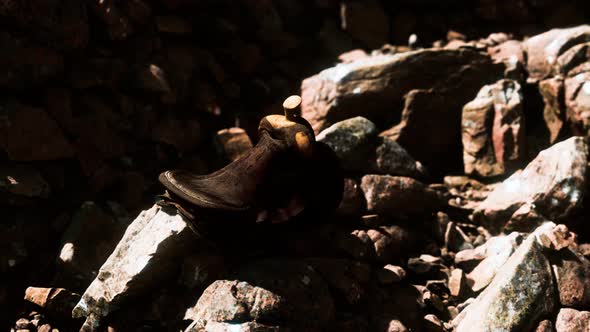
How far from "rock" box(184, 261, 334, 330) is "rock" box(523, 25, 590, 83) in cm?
371

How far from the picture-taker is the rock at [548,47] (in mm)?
6176

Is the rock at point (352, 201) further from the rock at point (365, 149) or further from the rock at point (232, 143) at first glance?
the rock at point (232, 143)

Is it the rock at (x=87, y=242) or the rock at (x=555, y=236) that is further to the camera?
the rock at (x=87, y=242)

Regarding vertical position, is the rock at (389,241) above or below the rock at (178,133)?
below

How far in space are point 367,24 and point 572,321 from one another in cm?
422

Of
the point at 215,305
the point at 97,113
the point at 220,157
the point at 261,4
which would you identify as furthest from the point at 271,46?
the point at 215,305

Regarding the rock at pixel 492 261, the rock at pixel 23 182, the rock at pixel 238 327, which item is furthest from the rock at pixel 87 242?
the rock at pixel 492 261

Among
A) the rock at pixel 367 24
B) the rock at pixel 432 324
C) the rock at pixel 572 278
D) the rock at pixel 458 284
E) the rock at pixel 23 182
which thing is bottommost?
the rock at pixel 432 324

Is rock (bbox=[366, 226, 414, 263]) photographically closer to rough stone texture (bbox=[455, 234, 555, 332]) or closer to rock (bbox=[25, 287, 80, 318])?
rough stone texture (bbox=[455, 234, 555, 332])

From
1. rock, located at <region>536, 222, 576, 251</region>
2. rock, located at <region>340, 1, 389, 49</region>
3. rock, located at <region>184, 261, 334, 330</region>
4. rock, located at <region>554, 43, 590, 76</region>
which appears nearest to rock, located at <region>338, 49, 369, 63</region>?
rock, located at <region>340, 1, 389, 49</region>

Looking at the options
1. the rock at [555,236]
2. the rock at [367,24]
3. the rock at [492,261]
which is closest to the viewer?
the rock at [555,236]

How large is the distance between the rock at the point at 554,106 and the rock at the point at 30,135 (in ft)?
14.9

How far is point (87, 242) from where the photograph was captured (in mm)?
4730

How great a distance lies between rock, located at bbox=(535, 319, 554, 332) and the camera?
13.1 feet
